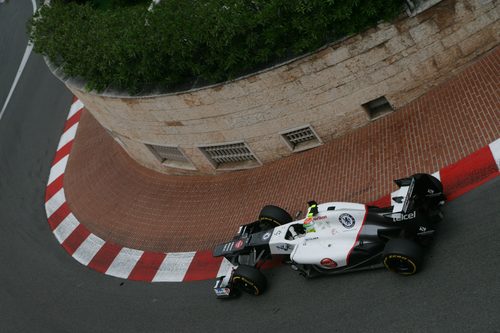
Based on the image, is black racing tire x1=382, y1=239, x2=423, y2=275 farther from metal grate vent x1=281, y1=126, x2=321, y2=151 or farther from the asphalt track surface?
metal grate vent x1=281, y1=126, x2=321, y2=151

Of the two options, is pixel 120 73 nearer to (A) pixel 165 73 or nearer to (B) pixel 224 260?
(A) pixel 165 73

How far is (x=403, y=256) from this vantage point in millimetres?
7953

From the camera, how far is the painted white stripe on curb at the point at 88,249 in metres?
12.9

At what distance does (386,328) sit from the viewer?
7926 millimetres

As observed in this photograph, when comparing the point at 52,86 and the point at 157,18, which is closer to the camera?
the point at 157,18

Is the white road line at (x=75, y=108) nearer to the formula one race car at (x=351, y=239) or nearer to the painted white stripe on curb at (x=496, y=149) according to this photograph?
the formula one race car at (x=351, y=239)

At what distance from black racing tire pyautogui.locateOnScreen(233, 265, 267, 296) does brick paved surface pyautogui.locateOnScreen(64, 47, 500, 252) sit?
1862 mm

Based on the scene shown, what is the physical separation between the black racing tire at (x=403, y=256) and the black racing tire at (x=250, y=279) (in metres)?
2.31

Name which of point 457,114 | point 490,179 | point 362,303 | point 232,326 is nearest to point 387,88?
point 457,114


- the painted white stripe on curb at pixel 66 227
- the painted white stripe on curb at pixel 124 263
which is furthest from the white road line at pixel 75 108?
the painted white stripe on curb at pixel 124 263

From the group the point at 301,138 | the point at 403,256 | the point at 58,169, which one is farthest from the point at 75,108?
the point at 403,256

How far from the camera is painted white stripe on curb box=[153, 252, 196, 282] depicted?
11195mm

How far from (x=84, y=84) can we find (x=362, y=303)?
8283 mm

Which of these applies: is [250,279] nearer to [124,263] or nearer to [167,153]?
[124,263]
